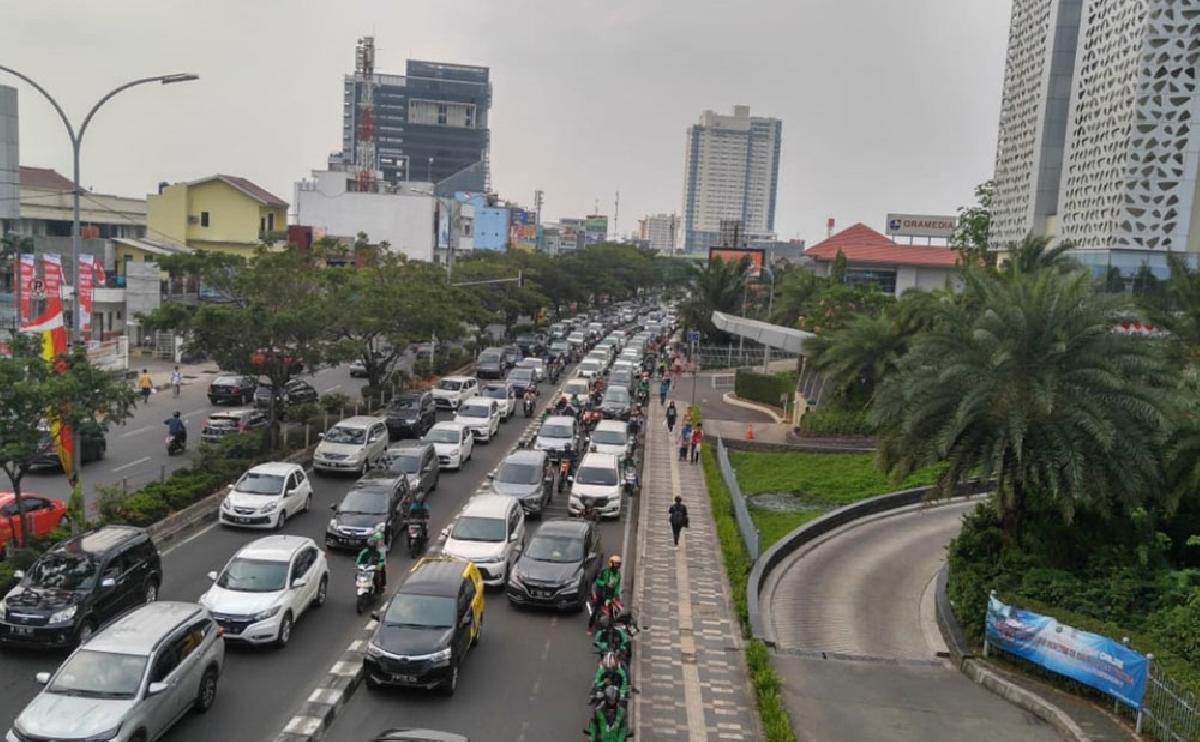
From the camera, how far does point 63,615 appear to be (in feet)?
47.9

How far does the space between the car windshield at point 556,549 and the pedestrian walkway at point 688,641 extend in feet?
5.30

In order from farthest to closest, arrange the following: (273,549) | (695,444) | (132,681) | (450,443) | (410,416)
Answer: (410,416)
(695,444)
(450,443)
(273,549)
(132,681)

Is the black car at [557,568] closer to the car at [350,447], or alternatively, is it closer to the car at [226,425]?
the car at [350,447]

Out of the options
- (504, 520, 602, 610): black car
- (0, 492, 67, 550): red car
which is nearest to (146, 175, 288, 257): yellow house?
(0, 492, 67, 550): red car

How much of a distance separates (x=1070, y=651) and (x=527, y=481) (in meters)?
14.1

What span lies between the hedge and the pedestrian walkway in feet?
69.4

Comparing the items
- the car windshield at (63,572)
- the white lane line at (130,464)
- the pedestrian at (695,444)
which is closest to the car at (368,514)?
the car windshield at (63,572)

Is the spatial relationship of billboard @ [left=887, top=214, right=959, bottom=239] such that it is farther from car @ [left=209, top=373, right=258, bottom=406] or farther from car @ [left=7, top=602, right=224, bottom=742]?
car @ [left=7, top=602, right=224, bottom=742]

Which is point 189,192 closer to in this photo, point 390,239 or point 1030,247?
point 390,239

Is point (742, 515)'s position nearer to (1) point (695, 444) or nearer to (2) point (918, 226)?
(1) point (695, 444)

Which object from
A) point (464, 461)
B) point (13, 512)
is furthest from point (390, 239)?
point (13, 512)

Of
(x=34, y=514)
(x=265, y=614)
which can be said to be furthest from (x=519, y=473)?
(x=265, y=614)

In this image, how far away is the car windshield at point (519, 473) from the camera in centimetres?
2606

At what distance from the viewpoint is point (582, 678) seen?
15.5 meters
